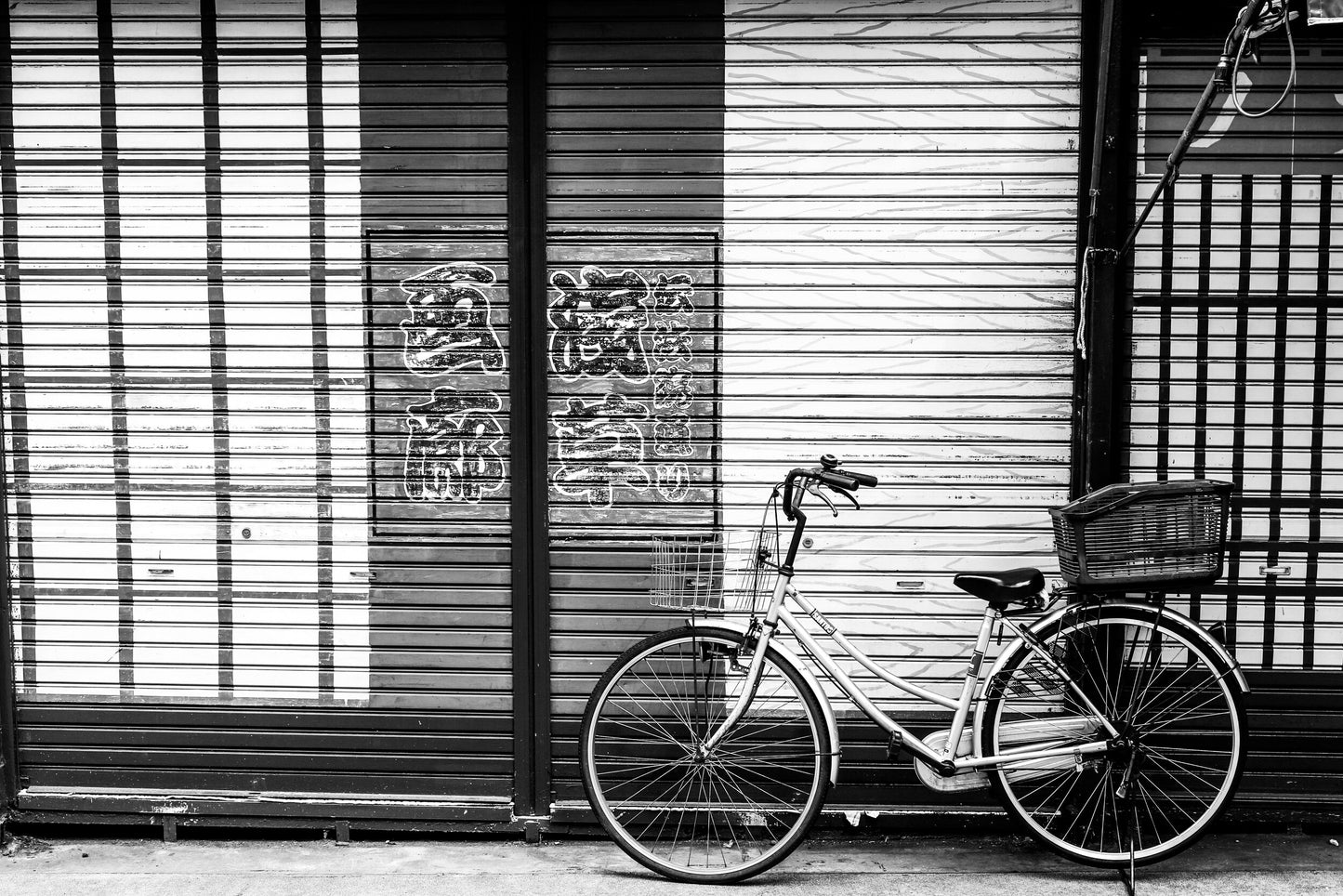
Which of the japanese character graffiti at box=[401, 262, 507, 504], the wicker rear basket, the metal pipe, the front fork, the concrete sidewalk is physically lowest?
the concrete sidewalk

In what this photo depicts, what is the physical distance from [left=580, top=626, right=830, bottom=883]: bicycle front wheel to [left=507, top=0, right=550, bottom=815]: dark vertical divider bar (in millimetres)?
347

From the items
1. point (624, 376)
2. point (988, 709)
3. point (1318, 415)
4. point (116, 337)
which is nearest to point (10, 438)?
point (116, 337)

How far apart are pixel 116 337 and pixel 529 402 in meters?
1.88

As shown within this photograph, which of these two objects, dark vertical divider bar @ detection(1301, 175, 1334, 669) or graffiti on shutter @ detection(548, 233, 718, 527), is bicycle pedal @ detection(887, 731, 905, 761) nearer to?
graffiti on shutter @ detection(548, 233, 718, 527)

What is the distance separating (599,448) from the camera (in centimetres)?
488

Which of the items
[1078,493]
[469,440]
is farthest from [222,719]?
[1078,493]

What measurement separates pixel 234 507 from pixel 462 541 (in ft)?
3.43

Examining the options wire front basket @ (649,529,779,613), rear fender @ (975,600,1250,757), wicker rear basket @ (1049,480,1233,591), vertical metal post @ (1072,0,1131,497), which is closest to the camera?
wicker rear basket @ (1049,480,1233,591)

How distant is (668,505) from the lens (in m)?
4.88

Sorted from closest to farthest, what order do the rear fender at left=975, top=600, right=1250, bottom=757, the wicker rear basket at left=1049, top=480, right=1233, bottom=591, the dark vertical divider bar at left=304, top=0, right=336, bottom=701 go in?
the wicker rear basket at left=1049, top=480, right=1233, bottom=591
the rear fender at left=975, top=600, right=1250, bottom=757
the dark vertical divider bar at left=304, top=0, right=336, bottom=701

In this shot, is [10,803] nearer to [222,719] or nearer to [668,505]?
[222,719]

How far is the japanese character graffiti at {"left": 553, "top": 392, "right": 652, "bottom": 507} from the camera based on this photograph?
487 cm

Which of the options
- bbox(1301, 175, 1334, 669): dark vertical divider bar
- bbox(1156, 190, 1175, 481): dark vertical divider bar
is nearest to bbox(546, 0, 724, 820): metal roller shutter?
bbox(1156, 190, 1175, 481): dark vertical divider bar

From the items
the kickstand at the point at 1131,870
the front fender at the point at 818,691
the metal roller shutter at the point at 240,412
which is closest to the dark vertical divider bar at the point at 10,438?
the metal roller shutter at the point at 240,412
